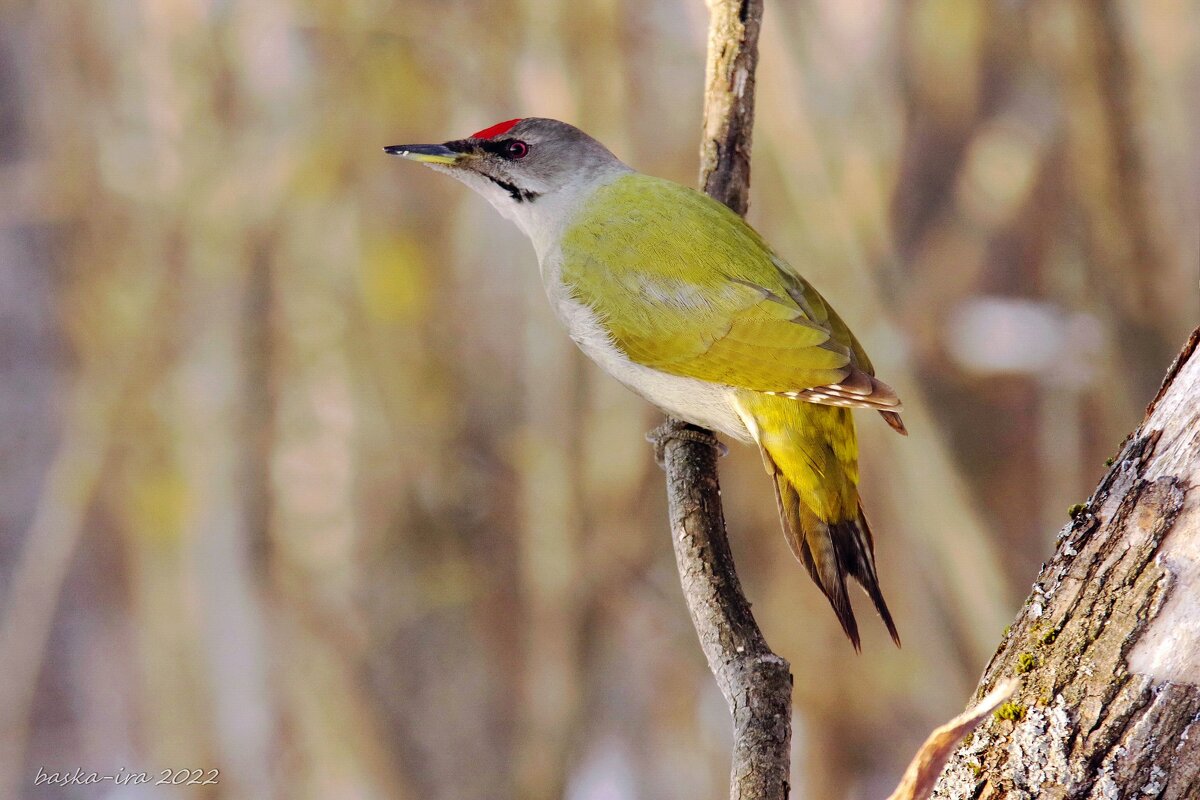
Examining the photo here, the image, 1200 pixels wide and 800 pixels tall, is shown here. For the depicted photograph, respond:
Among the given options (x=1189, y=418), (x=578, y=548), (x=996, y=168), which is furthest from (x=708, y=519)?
(x=996, y=168)

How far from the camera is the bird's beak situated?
186cm

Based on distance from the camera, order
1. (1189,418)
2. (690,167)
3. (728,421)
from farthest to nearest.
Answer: (690,167) → (728,421) → (1189,418)

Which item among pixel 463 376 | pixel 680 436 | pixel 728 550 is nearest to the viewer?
pixel 728 550

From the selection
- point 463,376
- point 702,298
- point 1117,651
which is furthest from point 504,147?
point 1117,651

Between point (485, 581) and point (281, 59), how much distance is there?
5.16ft

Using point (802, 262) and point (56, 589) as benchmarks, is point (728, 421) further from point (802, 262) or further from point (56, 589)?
point (56, 589)

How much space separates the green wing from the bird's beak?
28 centimetres

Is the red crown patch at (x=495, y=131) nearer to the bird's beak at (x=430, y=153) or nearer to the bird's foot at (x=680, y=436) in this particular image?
the bird's beak at (x=430, y=153)

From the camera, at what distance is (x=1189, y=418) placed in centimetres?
94

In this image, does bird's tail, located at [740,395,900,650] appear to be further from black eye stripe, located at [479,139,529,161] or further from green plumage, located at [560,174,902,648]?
black eye stripe, located at [479,139,529,161]

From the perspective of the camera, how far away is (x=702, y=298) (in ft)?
5.51

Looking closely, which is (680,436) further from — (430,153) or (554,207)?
(430,153)

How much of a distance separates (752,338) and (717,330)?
2.3 inches

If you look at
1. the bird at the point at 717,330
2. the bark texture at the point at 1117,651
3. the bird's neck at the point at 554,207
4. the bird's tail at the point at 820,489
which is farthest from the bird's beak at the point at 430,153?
the bark texture at the point at 1117,651
